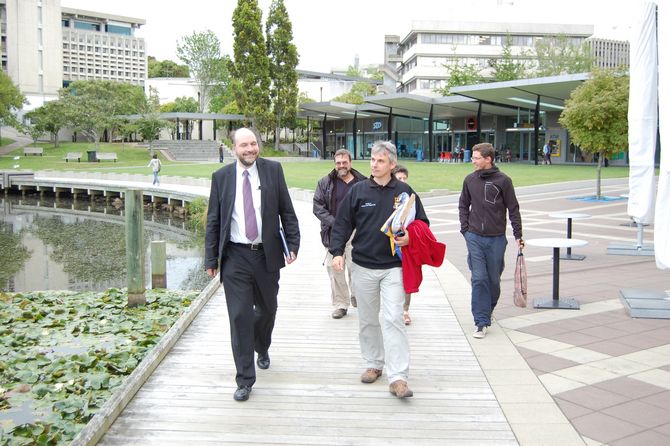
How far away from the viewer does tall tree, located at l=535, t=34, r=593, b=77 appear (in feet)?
218

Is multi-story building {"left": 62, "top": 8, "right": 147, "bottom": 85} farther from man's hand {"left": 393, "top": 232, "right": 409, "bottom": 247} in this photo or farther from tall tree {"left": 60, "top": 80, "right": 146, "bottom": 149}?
man's hand {"left": 393, "top": 232, "right": 409, "bottom": 247}

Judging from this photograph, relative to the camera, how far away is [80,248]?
19672mm

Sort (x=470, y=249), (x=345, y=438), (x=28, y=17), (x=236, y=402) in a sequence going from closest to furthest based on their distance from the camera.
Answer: (x=345, y=438) → (x=236, y=402) → (x=470, y=249) → (x=28, y=17)

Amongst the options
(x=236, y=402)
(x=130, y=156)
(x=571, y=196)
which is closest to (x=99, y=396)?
(x=236, y=402)

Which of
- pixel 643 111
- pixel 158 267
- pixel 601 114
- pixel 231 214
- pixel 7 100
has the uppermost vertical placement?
pixel 7 100

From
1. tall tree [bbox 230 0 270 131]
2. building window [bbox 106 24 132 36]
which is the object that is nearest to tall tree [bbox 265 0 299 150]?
tall tree [bbox 230 0 270 131]

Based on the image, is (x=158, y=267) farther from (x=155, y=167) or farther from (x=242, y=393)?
(x=155, y=167)

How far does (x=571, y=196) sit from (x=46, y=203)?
23.4 m

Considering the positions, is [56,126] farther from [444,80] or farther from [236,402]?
[236,402]

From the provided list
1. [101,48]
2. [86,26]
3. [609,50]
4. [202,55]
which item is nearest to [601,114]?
[202,55]

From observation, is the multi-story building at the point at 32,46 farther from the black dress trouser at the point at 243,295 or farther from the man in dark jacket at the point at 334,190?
the black dress trouser at the point at 243,295

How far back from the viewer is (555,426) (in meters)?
4.38

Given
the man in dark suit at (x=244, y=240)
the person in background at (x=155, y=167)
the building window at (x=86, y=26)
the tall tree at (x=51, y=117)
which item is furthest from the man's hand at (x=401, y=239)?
the building window at (x=86, y=26)

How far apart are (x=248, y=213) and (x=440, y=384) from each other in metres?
1.93
